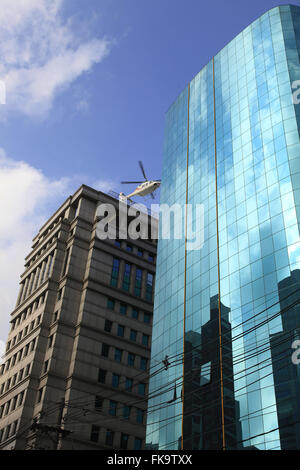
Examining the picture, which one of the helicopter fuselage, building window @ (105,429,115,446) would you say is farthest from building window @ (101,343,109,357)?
the helicopter fuselage

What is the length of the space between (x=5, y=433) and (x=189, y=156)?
149ft

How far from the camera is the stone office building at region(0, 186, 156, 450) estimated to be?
216 ft

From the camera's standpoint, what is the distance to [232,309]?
53156 millimetres

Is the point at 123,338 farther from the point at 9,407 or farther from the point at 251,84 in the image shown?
the point at 251,84

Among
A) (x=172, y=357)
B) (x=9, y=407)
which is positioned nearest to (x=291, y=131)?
(x=172, y=357)

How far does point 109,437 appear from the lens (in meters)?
66.9

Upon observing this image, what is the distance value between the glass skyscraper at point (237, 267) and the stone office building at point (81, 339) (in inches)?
389

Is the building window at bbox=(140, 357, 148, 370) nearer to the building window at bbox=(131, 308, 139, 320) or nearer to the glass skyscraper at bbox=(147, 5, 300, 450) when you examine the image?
the building window at bbox=(131, 308, 139, 320)

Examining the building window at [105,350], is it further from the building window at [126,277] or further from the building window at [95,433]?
the building window at [126,277]

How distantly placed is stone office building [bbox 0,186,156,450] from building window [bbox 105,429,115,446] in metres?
0.12

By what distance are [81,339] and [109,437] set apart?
13245 mm

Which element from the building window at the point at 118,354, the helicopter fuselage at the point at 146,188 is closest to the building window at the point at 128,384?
the building window at the point at 118,354

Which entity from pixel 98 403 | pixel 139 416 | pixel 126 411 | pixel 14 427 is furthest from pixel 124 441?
pixel 14 427

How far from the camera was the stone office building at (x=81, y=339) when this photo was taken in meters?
65.7
